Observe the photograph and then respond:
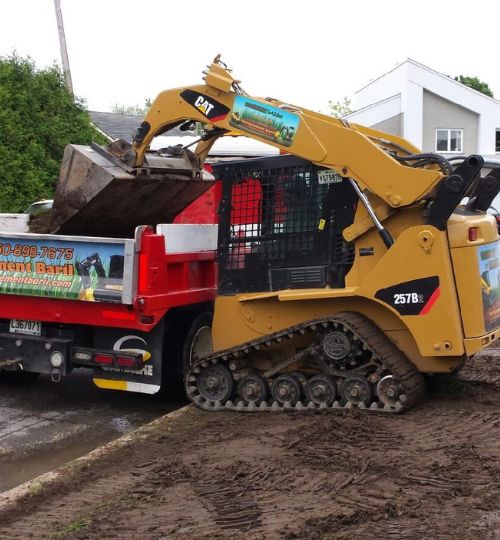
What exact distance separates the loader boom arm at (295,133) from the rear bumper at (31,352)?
1789mm

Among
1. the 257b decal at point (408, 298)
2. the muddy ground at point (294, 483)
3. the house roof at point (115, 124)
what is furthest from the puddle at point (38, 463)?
the house roof at point (115, 124)

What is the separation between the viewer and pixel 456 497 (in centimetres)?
432

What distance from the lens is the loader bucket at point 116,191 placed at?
709 cm

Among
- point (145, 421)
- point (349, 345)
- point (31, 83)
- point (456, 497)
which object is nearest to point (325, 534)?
point (456, 497)

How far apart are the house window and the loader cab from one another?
107 ft

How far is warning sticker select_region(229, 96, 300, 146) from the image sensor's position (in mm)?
6473

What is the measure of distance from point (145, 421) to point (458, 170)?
138 inches

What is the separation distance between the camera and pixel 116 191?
7188mm

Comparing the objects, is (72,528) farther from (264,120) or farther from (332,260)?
(264,120)

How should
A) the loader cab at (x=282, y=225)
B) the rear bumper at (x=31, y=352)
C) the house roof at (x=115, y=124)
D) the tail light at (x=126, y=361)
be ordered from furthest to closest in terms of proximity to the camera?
the house roof at (x=115, y=124) < the rear bumper at (x=31, y=352) < the tail light at (x=126, y=361) < the loader cab at (x=282, y=225)

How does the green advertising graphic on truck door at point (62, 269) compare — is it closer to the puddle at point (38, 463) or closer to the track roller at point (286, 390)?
the puddle at point (38, 463)

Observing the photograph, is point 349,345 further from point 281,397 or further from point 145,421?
point 145,421

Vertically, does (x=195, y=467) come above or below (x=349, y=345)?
below

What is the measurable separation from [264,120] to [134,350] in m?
2.29
